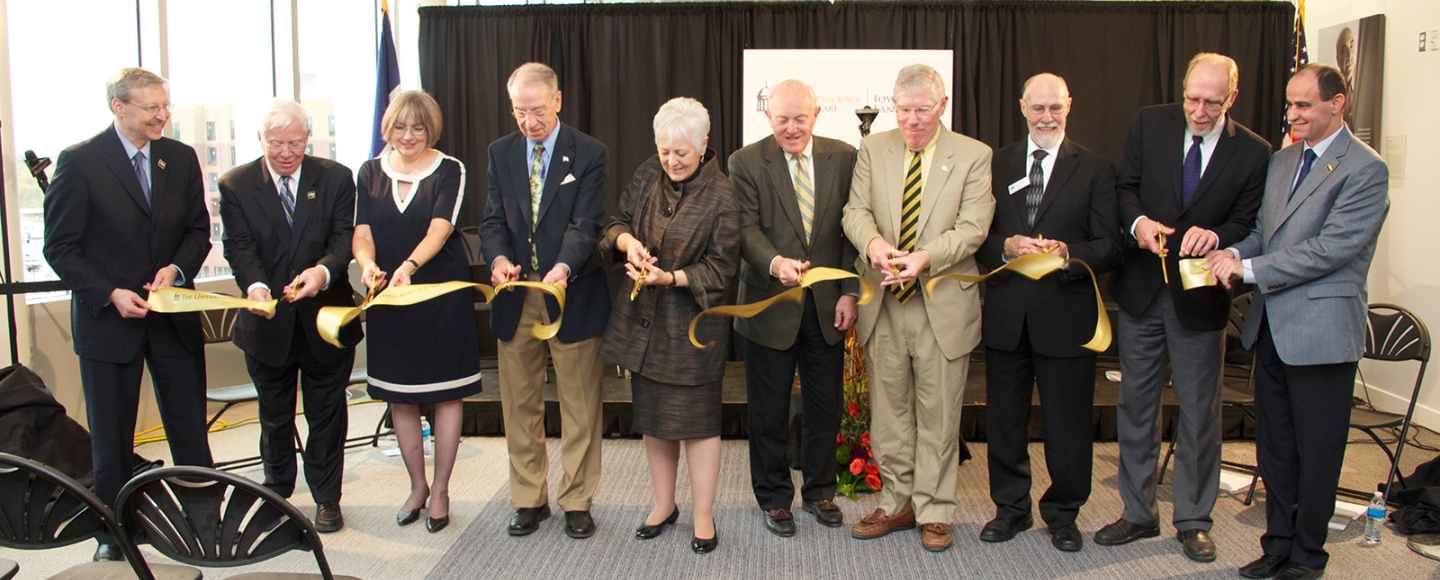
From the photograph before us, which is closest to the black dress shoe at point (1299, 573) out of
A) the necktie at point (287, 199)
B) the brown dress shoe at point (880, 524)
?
the brown dress shoe at point (880, 524)

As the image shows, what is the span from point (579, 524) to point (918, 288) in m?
1.63

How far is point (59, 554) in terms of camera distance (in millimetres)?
3422

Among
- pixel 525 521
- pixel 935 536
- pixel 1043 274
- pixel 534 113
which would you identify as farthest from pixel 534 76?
pixel 935 536

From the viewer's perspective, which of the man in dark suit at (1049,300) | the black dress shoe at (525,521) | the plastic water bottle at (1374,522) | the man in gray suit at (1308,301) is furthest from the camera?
the black dress shoe at (525,521)

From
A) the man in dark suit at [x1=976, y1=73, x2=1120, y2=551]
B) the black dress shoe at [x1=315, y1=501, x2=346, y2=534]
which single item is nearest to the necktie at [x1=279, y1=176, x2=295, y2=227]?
the black dress shoe at [x1=315, y1=501, x2=346, y2=534]

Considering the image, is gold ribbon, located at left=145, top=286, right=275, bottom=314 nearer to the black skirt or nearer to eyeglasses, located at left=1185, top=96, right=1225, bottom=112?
the black skirt

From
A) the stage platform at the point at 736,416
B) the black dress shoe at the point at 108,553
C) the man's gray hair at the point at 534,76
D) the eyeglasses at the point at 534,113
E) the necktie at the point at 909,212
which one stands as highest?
the man's gray hair at the point at 534,76

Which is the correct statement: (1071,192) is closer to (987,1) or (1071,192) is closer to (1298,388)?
(1298,388)

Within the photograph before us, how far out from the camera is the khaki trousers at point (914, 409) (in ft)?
10.8

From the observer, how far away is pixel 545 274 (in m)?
3.34

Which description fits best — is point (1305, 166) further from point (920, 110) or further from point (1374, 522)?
point (1374, 522)

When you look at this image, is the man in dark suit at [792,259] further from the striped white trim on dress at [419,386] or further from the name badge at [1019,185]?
the striped white trim on dress at [419,386]

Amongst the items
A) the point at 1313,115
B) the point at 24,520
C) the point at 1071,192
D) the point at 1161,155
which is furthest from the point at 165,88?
the point at 1313,115

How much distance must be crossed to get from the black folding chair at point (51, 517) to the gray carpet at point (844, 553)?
1599 millimetres
